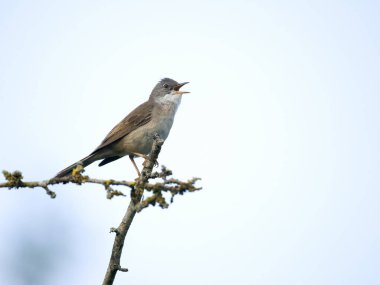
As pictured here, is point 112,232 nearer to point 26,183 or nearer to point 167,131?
point 26,183

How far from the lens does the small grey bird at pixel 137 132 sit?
8141 millimetres

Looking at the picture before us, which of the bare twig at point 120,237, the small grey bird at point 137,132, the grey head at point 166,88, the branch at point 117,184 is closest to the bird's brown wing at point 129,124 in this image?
the small grey bird at point 137,132

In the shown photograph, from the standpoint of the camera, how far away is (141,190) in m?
2.76

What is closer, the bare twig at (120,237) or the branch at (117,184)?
the branch at (117,184)

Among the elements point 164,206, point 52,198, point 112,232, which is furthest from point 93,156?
point 164,206

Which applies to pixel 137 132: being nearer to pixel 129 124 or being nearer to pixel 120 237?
pixel 129 124

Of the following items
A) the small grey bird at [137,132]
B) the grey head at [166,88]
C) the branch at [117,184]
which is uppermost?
the grey head at [166,88]

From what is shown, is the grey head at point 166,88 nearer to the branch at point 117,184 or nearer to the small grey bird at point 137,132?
the small grey bird at point 137,132

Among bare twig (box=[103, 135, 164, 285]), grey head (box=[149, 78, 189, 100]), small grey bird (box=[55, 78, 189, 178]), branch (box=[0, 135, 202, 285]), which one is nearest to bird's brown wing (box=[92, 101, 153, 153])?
small grey bird (box=[55, 78, 189, 178])

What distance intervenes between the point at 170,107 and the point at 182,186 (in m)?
6.14

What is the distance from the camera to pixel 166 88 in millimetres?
9539

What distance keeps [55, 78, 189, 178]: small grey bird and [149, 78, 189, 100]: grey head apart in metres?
0.41

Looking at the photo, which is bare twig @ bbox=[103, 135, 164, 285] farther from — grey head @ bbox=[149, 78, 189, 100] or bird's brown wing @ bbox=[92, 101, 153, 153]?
grey head @ bbox=[149, 78, 189, 100]

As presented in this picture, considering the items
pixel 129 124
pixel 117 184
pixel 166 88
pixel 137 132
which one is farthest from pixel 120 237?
pixel 166 88
